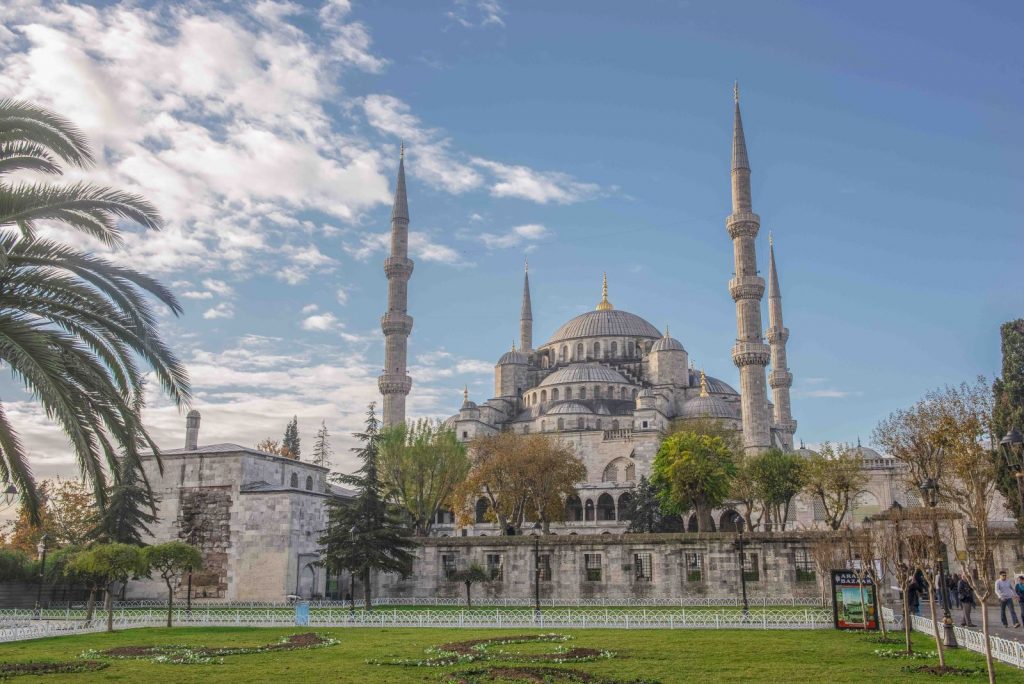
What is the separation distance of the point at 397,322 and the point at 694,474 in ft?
77.1

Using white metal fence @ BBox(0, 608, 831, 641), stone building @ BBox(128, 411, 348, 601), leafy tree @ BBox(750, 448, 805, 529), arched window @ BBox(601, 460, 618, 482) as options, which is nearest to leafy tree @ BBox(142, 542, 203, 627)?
white metal fence @ BBox(0, 608, 831, 641)

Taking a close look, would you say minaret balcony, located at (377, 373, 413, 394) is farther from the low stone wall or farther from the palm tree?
the palm tree

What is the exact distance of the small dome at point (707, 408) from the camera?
→ 57625mm

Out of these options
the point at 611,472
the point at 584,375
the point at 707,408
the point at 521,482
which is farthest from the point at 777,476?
the point at 584,375

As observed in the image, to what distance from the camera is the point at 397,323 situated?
51562 mm

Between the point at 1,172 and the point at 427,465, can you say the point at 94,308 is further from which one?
the point at 427,465

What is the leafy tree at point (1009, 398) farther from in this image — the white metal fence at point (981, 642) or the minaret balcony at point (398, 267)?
the minaret balcony at point (398, 267)

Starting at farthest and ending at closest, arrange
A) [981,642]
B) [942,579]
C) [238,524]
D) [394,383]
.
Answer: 1. [394,383]
2. [238,524]
3. [942,579]
4. [981,642]

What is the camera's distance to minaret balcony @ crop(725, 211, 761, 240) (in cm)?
4566

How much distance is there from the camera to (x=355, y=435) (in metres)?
31.8

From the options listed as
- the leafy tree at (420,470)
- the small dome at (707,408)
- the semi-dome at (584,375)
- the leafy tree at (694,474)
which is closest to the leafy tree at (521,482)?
the leafy tree at (420,470)

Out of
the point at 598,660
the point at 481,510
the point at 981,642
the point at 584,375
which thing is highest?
the point at 584,375

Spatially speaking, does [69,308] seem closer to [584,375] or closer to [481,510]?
[481,510]

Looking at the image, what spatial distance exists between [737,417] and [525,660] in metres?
46.6
